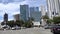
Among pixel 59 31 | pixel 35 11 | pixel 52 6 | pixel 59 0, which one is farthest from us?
pixel 35 11

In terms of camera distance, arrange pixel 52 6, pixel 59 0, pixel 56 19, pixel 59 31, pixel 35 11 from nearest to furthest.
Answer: pixel 59 31, pixel 56 19, pixel 59 0, pixel 52 6, pixel 35 11

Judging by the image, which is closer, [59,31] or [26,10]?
[59,31]

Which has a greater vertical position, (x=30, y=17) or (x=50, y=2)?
(x=50, y=2)

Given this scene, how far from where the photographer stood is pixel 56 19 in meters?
98.4

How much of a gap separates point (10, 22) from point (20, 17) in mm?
15964

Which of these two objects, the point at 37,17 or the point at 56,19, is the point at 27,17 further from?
the point at 56,19

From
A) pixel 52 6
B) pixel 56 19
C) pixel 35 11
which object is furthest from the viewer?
pixel 35 11

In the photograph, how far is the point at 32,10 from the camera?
14350cm

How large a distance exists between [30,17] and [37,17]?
14.0 meters

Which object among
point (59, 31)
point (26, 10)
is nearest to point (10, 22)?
point (26, 10)

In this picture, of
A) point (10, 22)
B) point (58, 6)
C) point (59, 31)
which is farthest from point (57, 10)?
point (59, 31)

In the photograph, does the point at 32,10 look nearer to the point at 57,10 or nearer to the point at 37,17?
the point at 37,17

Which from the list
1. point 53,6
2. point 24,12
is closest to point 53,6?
point 53,6

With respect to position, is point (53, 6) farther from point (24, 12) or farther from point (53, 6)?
point (24, 12)
